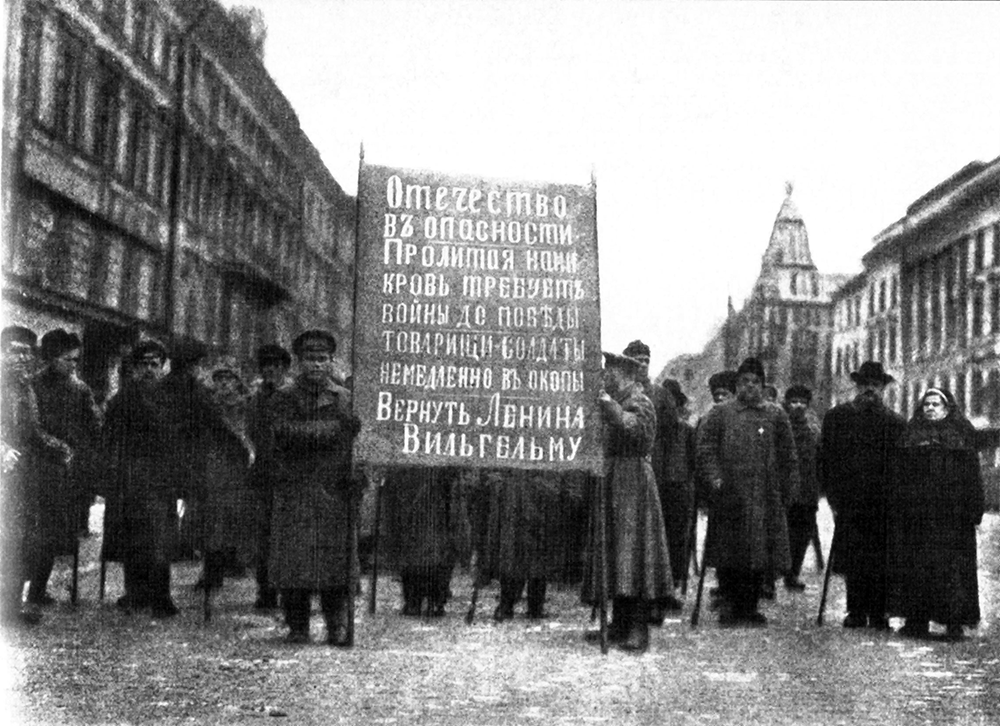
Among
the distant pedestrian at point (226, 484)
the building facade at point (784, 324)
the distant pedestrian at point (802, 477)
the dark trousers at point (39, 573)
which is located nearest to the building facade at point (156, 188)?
the distant pedestrian at point (226, 484)

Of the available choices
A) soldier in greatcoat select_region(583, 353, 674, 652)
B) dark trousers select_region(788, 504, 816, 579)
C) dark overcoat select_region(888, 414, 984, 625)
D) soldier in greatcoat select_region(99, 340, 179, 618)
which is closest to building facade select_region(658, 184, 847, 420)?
soldier in greatcoat select_region(583, 353, 674, 652)

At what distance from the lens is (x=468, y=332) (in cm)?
762

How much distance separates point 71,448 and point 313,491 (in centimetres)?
166

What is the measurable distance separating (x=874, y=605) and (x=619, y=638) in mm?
1873

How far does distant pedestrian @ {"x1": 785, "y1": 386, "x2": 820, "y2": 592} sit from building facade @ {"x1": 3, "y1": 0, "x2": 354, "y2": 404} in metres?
3.81

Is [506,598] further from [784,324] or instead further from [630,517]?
[784,324]

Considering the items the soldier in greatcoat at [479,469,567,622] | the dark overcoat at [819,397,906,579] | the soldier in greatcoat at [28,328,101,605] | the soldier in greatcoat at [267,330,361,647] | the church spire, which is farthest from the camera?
the dark overcoat at [819,397,906,579]

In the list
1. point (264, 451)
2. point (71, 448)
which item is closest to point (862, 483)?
point (264, 451)

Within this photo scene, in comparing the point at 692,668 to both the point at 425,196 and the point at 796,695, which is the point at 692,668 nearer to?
the point at 796,695

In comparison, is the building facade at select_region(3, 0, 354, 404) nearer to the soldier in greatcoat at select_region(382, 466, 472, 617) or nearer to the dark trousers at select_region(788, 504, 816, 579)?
the soldier in greatcoat at select_region(382, 466, 472, 617)

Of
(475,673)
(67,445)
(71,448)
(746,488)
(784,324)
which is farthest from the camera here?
→ (784,324)

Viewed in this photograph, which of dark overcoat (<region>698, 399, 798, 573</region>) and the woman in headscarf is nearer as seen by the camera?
the woman in headscarf

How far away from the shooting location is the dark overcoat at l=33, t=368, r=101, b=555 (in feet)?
27.3

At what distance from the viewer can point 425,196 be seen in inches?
304
